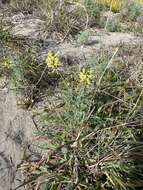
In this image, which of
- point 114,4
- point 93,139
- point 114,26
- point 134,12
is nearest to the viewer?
point 93,139

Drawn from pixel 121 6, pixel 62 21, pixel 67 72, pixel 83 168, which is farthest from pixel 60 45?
pixel 121 6

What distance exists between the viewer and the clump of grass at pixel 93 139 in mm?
2996

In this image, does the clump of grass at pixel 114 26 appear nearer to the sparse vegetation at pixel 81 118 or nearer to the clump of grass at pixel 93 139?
the sparse vegetation at pixel 81 118

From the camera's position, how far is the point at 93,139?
A: 10.7ft

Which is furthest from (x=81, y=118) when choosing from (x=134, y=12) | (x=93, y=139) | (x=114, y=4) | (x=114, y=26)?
(x=114, y=4)

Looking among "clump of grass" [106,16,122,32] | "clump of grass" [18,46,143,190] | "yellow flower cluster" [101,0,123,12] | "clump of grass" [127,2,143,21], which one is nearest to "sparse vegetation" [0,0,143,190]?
"clump of grass" [18,46,143,190]

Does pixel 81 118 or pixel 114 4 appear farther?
pixel 114 4

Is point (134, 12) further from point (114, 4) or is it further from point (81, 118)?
point (81, 118)

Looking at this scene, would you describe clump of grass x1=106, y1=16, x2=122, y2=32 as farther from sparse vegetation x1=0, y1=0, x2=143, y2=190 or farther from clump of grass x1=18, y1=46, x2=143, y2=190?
clump of grass x1=18, y1=46, x2=143, y2=190

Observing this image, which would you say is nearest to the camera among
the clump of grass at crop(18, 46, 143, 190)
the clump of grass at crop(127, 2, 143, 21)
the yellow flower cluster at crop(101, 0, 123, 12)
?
the clump of grass at crop(18, 46, 143, 190)

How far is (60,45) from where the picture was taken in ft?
15.8

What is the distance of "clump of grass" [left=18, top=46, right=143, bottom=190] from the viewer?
300 cm

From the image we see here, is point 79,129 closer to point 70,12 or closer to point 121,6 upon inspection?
point 70,12

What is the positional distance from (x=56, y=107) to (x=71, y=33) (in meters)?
1.79
